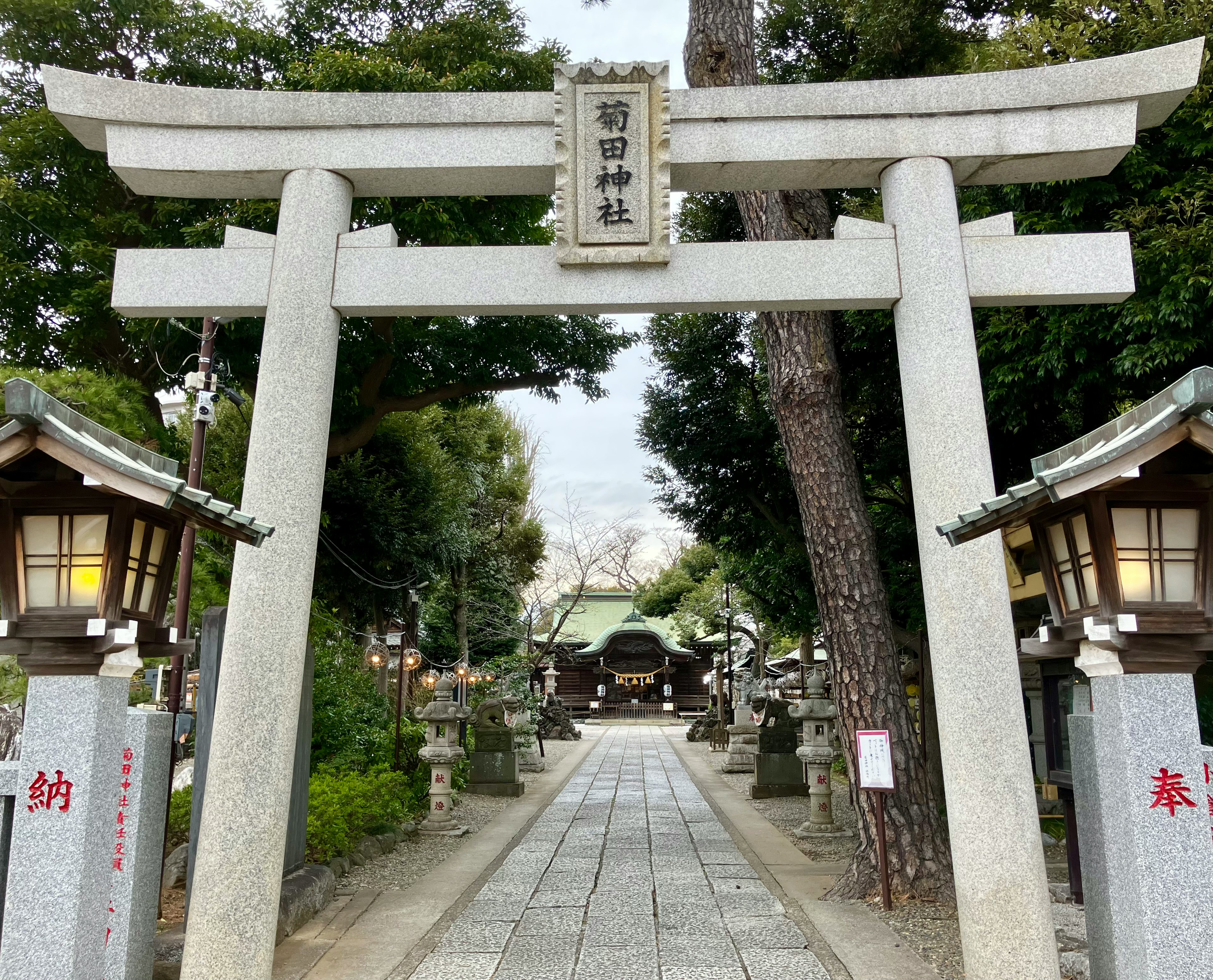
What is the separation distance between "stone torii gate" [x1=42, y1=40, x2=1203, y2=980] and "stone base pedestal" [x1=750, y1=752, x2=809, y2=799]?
324 inches

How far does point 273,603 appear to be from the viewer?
5.09 meters

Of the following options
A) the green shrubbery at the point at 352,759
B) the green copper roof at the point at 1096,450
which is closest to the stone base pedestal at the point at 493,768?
the green shrubbery at the point at 352,759

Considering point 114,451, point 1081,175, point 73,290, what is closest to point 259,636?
point 114,451

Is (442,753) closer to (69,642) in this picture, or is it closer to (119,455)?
(69,642)

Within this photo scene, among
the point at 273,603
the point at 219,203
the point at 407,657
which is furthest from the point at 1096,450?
the point at 407,657

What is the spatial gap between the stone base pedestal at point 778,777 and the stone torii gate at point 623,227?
824 cm

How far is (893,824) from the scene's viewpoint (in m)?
6.52

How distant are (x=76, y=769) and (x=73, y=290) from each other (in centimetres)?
942

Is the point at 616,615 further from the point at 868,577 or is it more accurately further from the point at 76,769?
the point at 76,769

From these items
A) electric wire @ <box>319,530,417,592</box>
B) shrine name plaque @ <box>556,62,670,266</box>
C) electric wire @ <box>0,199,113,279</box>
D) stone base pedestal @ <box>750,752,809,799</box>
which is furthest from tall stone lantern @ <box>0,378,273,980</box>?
electric wire @ <box>319,530,417,592</box>

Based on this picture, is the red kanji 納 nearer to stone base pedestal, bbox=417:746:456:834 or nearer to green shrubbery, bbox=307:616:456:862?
green shrubbery, bbox=307:616:456:862

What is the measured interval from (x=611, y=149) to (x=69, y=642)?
433cm

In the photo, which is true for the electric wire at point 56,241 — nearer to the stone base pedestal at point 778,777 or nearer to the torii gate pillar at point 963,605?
the torii gate pillar at point 963,605

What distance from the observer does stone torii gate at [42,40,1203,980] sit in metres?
5.30
